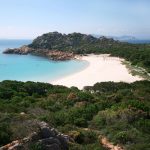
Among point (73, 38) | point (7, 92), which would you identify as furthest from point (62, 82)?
point (73, 38)

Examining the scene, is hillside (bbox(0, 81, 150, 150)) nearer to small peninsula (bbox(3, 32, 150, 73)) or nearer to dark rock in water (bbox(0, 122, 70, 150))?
dark rock in water (bbox(0, 122, 70, 150))

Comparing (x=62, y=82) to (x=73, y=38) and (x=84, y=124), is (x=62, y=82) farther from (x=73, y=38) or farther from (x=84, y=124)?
(x=73, y=38)

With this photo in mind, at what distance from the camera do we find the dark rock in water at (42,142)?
10078 millimetres

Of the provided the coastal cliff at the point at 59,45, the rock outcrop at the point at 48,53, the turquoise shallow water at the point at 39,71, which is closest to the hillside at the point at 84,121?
the turquoise shallow water at the point at 39,71

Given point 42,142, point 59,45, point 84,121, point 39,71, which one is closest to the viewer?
point 42,142

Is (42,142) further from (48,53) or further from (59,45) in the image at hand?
(59,45)

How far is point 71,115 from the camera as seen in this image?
16.8 metres

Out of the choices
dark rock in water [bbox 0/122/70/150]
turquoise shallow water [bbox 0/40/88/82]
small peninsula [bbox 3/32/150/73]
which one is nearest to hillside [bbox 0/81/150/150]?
dark rock in water [bbox 0/122/70/150]

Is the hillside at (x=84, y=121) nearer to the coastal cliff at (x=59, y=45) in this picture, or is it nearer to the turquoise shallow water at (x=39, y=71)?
the turquoise shallow water at (x=39, y=71)

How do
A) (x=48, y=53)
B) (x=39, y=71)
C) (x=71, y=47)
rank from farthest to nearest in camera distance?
1. (x=71, y=47)
2. (x=48, y=53)
3. (x=39, y=71)

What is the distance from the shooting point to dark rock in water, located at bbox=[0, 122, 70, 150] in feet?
33.1

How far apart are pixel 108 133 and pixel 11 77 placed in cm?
4292

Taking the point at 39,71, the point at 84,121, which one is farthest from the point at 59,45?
the point at 84,121

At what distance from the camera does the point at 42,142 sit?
10344 millimetres
